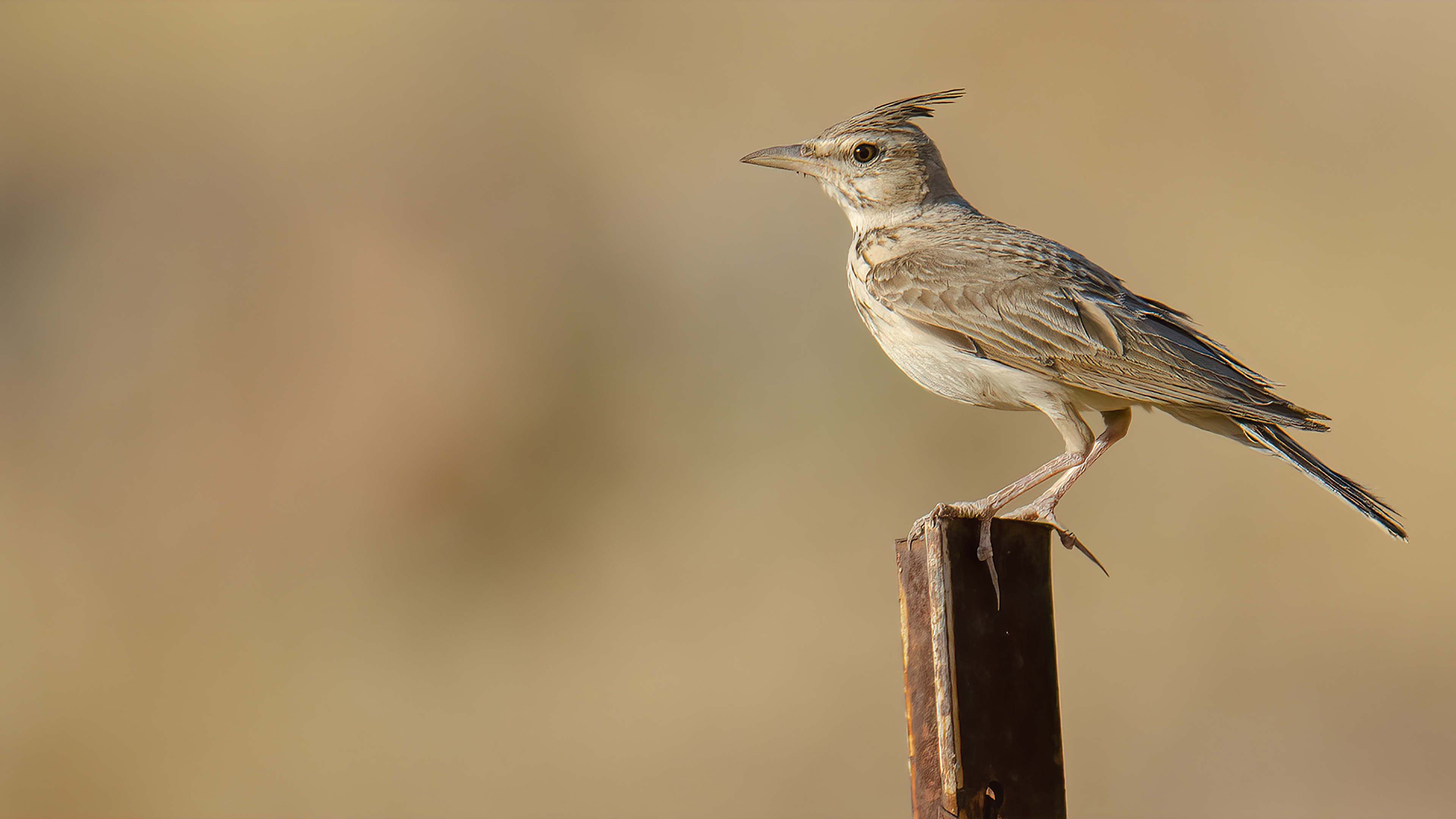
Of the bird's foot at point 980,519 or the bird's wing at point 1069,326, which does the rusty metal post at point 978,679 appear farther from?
the bird's wing at point 1069,326

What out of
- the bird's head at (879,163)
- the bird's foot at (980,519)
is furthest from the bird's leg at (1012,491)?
the bird's head at (879,163)

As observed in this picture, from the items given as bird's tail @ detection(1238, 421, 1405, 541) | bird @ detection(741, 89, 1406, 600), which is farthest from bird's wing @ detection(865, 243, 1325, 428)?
bird's tail @ detection(1238, 421, 1405, 541)

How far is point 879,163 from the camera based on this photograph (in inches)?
253

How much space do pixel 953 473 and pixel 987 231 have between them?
23.9ft

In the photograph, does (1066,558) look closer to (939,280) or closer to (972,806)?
(939,280)

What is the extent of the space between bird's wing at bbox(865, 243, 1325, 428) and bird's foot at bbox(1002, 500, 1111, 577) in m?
0.61

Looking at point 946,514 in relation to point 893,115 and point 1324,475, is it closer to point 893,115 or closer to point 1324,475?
point 1324,475

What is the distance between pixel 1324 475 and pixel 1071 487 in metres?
0.99

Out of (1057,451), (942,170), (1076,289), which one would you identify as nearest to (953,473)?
(1057,451)

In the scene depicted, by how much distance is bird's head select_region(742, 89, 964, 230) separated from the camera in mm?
6402

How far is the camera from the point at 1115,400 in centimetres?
516

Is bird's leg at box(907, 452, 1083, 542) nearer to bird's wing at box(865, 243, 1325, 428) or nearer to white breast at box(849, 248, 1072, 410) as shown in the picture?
white breast at box(849, 248, 1072, 410)

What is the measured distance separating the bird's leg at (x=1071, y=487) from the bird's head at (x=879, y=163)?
167 cm

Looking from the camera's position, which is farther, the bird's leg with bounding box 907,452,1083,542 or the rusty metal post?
the bird's leg with bounding box 907,452,1083,542
